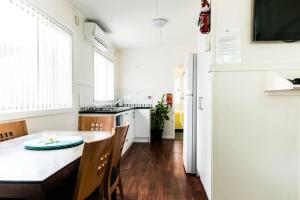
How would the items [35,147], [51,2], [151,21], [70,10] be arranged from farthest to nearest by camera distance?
[151,21] → [70,10] → [51,2] → [35,147]

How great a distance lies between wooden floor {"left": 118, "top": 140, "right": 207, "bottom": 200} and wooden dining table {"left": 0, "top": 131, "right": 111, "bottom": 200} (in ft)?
4.29

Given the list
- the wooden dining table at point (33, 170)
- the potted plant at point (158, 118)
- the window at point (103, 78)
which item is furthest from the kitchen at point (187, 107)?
the potted plant at point (158, 118)

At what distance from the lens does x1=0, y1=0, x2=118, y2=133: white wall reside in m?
2.46

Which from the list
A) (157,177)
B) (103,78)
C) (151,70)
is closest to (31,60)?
(157,177)

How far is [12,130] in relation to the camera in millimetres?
1889

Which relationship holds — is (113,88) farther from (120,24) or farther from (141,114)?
(120,24)

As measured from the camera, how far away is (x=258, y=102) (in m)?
1.72

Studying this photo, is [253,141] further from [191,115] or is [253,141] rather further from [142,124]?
[142,124]

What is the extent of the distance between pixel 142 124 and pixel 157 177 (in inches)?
91.4

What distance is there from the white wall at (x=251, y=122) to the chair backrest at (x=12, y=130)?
172 centimetres

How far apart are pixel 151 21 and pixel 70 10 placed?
4.41ft

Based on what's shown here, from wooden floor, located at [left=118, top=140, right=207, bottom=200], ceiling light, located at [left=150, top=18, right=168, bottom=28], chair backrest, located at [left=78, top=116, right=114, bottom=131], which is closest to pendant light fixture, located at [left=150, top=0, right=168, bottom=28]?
ceiling light, located at [left=150, top=18, right=168, bottom=28]

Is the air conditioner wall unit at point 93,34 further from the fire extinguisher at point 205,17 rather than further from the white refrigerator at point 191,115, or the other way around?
the fire extinguisher at point 205,17

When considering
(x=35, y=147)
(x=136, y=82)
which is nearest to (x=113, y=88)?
(x=136, y=82)
